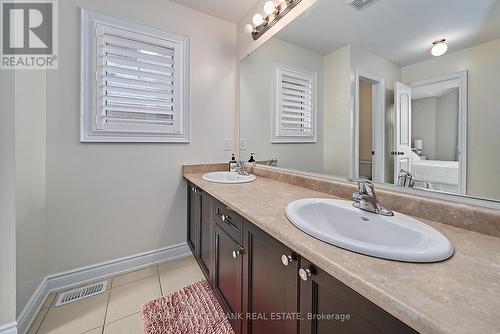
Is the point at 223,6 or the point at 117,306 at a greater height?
the point at 223,6

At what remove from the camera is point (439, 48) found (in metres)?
0.84

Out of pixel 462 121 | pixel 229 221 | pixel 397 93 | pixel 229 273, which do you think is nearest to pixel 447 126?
pixel 462 121

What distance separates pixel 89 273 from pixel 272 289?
1.69m

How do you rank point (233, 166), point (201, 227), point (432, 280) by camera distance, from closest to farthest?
point (432, 280)
point (201, 227)
point (233, 166)

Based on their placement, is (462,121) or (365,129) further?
(365,129)

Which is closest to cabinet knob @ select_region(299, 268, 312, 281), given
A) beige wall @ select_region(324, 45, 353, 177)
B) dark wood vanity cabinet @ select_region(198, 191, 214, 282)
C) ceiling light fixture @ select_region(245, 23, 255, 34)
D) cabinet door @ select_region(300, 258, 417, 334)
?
cabinet door @ select_region(300, 258, 417, 334)

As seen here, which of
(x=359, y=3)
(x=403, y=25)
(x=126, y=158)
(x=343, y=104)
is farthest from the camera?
(x=126, y=158)

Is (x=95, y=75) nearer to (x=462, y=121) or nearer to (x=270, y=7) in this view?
(x=270, y=7)

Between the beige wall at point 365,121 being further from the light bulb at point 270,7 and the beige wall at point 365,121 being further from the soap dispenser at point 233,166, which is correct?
the soap dispenser at point 233,166

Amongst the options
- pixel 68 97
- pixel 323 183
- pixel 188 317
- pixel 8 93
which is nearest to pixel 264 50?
Answer: pixel 323 183

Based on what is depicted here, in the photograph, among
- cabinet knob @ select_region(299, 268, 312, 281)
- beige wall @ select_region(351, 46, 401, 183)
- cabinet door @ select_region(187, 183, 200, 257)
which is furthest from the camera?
cabinet door @ select_region(187, 183, 200, 257)

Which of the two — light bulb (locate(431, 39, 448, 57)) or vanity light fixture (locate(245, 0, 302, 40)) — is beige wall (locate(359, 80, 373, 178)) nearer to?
light bulb (locate(431, 39, 448, 57))

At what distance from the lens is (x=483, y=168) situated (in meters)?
0.76

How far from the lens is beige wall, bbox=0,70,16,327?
111 cm
